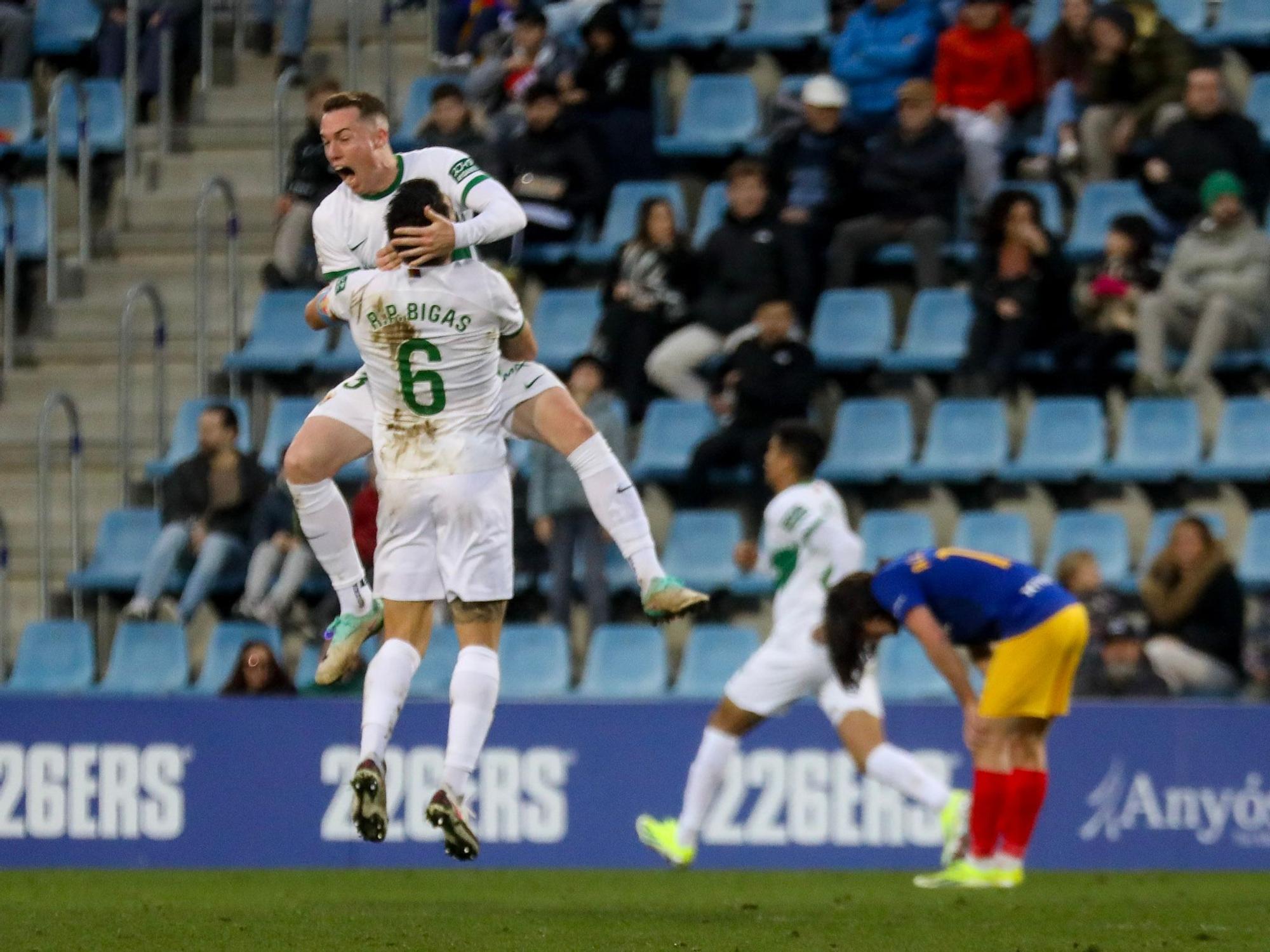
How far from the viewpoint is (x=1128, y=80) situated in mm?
15711

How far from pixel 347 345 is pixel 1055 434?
4645mm

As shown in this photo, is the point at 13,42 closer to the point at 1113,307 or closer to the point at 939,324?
the point at 939,324

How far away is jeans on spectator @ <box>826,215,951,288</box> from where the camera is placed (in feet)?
50.4

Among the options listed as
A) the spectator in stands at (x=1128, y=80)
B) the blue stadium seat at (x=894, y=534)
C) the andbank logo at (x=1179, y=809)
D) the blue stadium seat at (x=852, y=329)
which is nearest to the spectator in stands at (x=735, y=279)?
the blue stadium seat at (x=852, y=329)

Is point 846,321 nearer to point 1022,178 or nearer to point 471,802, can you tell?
point 1022,178

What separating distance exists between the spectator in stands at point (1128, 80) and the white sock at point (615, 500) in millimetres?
Result: 7453

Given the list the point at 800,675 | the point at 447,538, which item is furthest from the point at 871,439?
the point at 447,538

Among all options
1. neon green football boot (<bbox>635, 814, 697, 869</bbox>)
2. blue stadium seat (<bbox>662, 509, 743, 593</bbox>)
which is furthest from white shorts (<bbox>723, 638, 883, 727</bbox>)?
blue stadium seat (<bbox>662, 509, 743, 593</bbox>)

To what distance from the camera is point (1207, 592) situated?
13.3 meters

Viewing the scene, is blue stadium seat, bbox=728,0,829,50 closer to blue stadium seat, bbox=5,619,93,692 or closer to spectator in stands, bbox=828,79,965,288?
spectator in stands, bbox=828,79,965,288

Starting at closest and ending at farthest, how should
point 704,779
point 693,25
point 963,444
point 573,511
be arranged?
point 704,779
point 573,511
point 963,444
point 693,25

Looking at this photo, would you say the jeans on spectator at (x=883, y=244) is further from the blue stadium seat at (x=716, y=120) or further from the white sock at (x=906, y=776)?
the white sock at (x=906, y=776)

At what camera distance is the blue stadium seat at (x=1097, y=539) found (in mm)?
14203

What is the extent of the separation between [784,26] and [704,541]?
4300 millimetres
